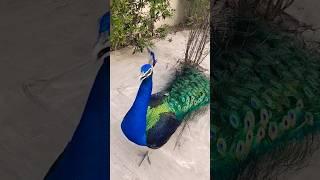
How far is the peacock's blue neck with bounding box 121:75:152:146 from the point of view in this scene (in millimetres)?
3558

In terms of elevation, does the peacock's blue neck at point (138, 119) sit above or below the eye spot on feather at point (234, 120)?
below

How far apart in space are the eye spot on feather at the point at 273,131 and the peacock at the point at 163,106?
1.84 ft

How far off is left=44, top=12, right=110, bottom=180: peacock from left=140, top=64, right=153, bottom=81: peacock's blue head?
317 mm

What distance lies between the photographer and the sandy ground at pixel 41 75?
3.31m

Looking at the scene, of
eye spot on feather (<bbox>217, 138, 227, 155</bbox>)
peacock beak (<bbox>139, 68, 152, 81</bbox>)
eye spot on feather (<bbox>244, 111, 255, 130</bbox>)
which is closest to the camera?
eye spot on feather (<bbox>217, 138, 227, 155</bbox>)

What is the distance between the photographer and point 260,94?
3.37m

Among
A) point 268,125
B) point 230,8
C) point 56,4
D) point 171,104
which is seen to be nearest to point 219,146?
point 268,125

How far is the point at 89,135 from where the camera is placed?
340 cm

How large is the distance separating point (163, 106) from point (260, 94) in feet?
2.26

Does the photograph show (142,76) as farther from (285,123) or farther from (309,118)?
(309,118)

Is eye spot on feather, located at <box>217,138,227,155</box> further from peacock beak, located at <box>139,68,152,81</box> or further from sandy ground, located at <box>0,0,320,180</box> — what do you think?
peacock beak, located at <box>139,68,152,81</box>

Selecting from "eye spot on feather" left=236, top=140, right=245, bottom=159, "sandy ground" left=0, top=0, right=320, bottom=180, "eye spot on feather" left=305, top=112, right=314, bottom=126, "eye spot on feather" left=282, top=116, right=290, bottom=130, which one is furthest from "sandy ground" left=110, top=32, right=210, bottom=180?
"eye spot on feather" left=305, top=112, right=314, bottom=126

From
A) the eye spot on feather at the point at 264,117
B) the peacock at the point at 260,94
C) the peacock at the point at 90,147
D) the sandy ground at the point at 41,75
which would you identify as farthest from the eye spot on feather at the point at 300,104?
the sandy ground at the point at 41,75

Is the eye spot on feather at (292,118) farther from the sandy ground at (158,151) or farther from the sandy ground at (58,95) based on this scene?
the sandy ground at (158,151)
